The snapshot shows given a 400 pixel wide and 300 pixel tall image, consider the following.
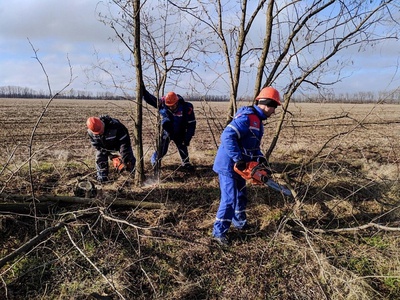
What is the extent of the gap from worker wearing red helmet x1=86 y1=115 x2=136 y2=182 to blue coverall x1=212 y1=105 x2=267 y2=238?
7.30 ft

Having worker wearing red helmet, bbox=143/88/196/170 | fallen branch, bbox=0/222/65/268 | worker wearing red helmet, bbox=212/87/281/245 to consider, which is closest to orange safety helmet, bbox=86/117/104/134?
worker wearing red helmet, bbox=143/88/196/170

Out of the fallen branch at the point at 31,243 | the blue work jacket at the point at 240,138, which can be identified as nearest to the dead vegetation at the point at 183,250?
the fallen branch at the point at 31,243

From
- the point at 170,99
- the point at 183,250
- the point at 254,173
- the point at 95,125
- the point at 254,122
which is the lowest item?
the point at 183,250

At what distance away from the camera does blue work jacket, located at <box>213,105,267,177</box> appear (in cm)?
361

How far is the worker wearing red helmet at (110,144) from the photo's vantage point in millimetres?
5289

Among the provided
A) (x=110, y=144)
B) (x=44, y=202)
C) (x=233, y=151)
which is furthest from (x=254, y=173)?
(x=110, y=144)

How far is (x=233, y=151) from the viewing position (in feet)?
11.8

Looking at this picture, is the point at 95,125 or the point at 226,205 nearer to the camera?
the point at 226,205

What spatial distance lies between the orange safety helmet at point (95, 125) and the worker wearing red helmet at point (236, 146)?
2.31 metres

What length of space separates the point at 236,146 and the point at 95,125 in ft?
8.47

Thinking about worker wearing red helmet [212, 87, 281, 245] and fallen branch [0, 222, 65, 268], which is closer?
fallen branch [0, 222, 65, 268]

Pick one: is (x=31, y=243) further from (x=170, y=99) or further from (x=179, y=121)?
(x=179, y=121)

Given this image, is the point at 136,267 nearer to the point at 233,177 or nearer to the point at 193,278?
the point at 193,278

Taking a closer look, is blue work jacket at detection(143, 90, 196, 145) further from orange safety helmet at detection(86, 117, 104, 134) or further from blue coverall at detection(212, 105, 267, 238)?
blue coverall at detection(212, 105, 267, 238)
